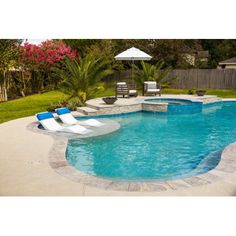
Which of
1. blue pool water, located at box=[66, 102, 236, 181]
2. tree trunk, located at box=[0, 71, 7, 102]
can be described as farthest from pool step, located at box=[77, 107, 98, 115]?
tree trunk, located at box=[0, 71, 7, 102]

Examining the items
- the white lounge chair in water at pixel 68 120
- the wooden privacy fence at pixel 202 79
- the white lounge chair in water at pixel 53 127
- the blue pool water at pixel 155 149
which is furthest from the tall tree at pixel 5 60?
the wooden privacy fence at pixel 202 79

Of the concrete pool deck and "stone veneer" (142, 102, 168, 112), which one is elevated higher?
"stone veneer" (142, 102, 168, 112)

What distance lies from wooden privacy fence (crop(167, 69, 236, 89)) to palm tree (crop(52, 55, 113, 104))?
12913mm

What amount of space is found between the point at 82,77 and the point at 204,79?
1525cm

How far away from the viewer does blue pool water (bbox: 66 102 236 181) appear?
726 centimetres

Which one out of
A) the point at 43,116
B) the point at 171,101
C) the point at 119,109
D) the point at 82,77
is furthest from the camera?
the point at 171,101

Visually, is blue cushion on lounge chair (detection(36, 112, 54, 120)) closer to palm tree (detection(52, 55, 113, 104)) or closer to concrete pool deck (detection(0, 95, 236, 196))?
concrete pool deck (detection(0, 95, 236, 196))

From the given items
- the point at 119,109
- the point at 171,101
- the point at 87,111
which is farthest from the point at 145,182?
the point at 171,101

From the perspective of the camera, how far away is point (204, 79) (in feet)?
90.3

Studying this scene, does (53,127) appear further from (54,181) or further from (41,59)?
(41,59)
